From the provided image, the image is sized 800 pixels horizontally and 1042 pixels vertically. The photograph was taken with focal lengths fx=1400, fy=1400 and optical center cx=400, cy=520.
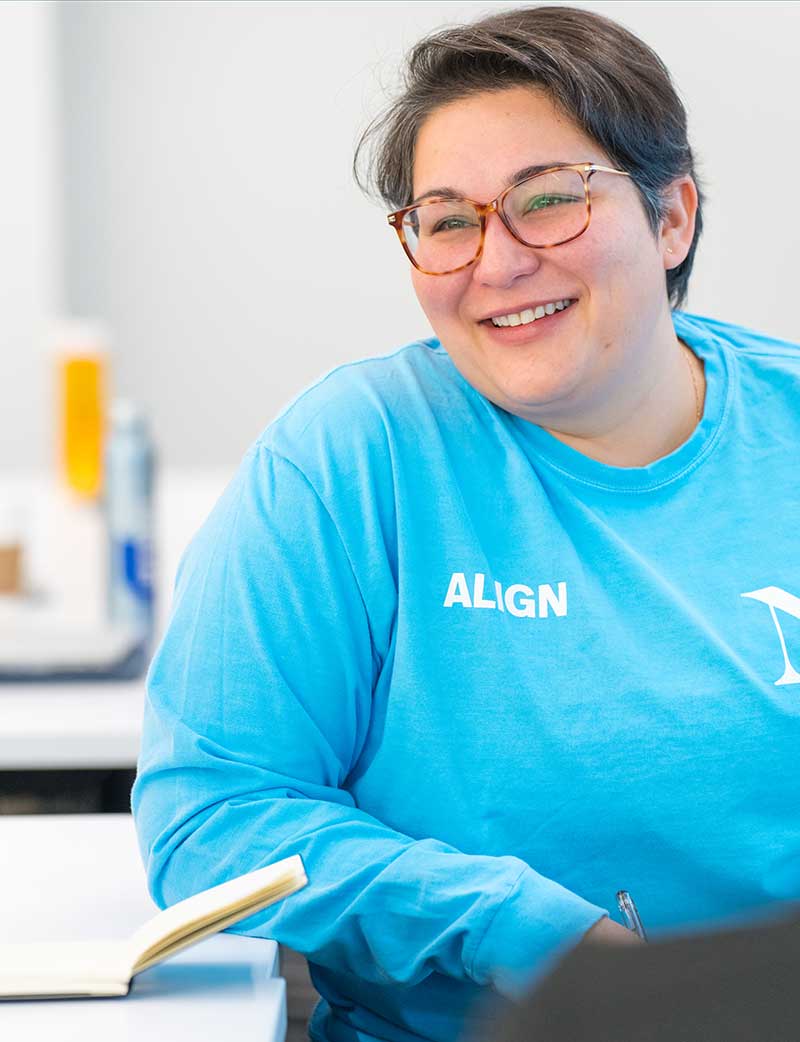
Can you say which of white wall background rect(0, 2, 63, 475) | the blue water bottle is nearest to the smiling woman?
the blue water bottle

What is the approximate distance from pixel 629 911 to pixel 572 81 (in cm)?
71

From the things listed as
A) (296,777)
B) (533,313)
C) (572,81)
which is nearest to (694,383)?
(533,313)

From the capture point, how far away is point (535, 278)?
1236 mm

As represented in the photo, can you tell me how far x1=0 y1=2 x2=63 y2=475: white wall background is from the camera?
12.7 feet

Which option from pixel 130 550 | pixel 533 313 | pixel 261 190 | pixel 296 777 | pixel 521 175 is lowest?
pixel 296 777

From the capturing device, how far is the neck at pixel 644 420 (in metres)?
1.31

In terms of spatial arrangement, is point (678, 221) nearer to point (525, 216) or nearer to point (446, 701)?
point (525, 216)

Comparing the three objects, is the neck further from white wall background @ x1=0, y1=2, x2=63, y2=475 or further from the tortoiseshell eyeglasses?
white wall background @ x1=0, y1=2, x2=63, y2=475

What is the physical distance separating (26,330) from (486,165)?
10.0 feet

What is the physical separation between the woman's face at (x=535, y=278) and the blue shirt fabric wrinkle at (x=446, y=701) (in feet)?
0.22

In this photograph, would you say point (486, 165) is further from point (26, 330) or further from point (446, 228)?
point (26, 330)

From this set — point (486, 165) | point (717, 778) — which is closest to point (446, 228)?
point (486, 165)

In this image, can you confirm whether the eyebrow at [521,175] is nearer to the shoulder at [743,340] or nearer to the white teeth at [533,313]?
the white teeth at [533,313]

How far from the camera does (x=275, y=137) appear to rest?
4.18m
